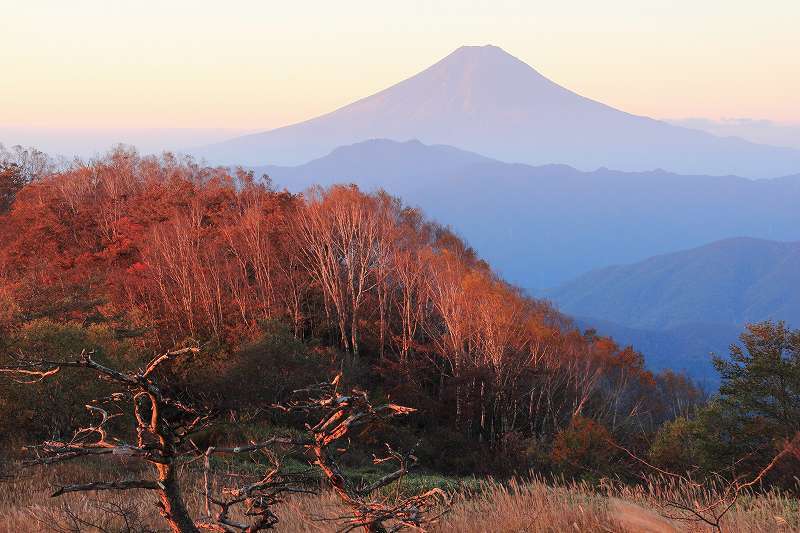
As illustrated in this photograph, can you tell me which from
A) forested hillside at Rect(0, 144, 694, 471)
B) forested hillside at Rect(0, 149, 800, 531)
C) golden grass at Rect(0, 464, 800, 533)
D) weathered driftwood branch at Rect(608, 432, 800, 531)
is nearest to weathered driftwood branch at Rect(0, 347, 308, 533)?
Answer: golden grass at Rect(0, 464, 800, 533)

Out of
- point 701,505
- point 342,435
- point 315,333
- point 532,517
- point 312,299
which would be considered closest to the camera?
point 342,435

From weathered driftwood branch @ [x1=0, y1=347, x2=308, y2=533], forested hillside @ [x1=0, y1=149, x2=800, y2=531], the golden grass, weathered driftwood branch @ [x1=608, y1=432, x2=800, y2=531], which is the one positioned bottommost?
forested hillside @ [x1=0, y1=149, x2=800, y2=531]

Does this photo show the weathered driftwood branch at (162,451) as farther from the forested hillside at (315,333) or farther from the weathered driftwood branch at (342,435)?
the forested hillside at (315,333)

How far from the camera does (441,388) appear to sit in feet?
117

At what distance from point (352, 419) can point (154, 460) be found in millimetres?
1068

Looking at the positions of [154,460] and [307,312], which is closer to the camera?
[154,460]

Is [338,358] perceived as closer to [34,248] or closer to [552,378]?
[552,378]

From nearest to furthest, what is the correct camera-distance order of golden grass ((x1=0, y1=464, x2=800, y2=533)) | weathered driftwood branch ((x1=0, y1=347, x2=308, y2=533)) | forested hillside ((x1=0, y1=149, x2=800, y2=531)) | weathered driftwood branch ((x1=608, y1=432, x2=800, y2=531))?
1. weathered driftwood branch ((x1=0, y1=347, x2=308, y2=533))
2. weathered driftwood branch ((x1=608, y1=432, x2=800, y2=531))
3. golden grass ((x1=0, y1=464, x2=800, y2=533))
4. forested hillside ((x1=0, y1=149, x2=800, y2=531))

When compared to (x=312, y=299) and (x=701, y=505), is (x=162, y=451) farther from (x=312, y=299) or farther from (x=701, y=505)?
(x=312, y=299)

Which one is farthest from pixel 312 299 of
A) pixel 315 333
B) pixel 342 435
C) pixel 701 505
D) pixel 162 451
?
pixel 342 435

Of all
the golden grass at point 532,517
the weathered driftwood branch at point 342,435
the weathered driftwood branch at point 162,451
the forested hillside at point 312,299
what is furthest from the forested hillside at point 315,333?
the weathered driftwood branch at point 342,435

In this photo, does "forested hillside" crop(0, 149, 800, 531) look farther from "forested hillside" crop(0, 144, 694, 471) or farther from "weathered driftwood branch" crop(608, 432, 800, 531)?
"weathered driftwood branch" crop(608, 432, 800, 531)

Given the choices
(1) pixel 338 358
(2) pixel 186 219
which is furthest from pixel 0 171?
(1) pixel 338 358

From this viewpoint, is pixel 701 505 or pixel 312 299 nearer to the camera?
pixel 701 505
